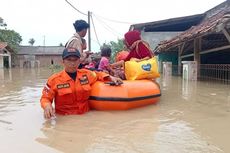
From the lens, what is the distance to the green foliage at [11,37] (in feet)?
172

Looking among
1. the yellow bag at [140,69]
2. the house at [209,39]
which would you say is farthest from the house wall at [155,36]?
the yellow bag at [140,69]

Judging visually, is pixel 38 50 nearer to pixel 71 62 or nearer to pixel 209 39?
pixel 209 39

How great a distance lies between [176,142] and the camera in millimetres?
3557

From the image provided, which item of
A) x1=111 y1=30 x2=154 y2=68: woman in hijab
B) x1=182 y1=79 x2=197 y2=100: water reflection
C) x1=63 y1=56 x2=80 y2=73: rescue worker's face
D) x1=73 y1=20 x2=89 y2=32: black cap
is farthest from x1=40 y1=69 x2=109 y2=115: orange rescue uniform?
x1=182 y1=79 x2=197 y2=100: water reflection

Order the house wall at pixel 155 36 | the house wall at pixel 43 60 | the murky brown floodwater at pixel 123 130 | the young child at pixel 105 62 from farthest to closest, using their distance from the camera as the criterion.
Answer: the house wall at pixel 43 60 < the house wall at pixel 155 36 < the young child at pixel 105 62 < the murky brown floodwater at pixel 123 130

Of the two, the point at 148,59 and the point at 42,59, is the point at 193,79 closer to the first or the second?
the point at 148,59

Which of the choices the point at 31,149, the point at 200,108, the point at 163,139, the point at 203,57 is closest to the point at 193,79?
the point at 203,57

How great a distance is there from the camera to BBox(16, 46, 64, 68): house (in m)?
58.2

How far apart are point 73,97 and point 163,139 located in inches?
73.6

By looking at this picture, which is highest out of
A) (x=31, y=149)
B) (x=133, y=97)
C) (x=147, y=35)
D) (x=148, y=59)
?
(x=147, y=35)

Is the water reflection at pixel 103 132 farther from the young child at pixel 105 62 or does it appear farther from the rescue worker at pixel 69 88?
the young child at pixel 105 62

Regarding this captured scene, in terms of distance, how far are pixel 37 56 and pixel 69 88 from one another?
57.3 metres

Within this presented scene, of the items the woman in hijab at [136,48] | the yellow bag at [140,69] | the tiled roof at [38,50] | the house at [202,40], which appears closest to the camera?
the yellow bag at [140,69]

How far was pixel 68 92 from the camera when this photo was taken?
196 inches
